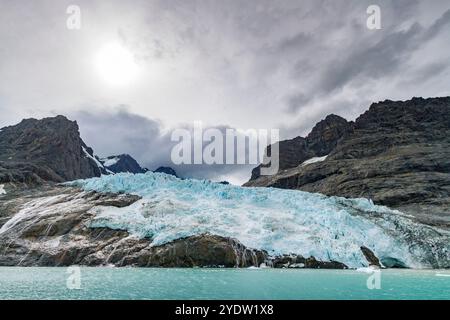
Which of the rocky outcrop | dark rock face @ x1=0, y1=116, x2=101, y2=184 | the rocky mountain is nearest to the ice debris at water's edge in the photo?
the rocky outcrop

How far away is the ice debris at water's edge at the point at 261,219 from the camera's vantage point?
53.1 m

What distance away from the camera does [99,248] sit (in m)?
52.5

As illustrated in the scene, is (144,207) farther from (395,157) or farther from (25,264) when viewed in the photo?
(395,157)

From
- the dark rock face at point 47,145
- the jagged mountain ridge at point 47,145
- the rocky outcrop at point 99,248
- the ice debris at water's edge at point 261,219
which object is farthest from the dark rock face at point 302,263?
the dark rock face at point 47,145

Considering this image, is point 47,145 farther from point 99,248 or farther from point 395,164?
point 395,164

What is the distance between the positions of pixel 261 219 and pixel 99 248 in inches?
861

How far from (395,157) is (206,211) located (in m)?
90.3

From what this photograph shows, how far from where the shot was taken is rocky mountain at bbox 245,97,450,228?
99.7 metres

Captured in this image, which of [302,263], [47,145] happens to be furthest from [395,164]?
[47,145]

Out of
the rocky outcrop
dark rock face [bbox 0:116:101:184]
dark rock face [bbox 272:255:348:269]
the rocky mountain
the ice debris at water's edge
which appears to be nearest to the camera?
the rocky outcrop

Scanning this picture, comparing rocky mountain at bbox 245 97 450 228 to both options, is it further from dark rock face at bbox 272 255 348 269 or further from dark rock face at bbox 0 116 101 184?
dark rock face at bbox 0 116 101 184

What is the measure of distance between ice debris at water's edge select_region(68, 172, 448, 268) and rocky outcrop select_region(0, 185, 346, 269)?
1339 millimetres

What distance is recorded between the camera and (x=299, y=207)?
6444 cm
